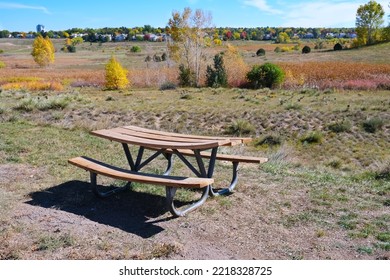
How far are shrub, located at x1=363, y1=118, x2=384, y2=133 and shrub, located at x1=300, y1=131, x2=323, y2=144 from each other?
6.34 ft

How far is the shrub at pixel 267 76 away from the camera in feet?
83.5

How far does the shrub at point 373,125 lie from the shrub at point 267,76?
1105 centimetres

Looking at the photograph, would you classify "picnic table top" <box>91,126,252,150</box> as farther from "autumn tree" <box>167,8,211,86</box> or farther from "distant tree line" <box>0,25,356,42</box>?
"distant tree line" <box>0,25,356,42</box>

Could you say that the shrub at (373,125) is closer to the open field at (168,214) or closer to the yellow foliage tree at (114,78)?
the open field at (168,214)

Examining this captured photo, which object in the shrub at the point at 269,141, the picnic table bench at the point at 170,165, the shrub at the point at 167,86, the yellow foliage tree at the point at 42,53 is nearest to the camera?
the picnic table bench at the point at 170,165

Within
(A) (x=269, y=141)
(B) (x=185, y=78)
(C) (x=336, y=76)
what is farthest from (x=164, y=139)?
(C) (x=336, y=76)

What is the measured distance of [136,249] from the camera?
371 cm

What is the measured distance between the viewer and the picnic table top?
182 inches

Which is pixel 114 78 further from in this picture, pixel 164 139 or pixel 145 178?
pixel 145 178

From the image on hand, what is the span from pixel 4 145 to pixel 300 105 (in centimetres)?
1232

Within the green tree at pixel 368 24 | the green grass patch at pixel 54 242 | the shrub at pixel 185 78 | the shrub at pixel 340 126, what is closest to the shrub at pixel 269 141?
the shrub at pixel 340 126

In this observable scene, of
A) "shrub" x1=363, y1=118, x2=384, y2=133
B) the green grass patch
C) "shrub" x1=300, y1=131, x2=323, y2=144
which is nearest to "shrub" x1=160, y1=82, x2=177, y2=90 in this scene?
"shrub" x1=300, y1=131, x2=323, y2=144

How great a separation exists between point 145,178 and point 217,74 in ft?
74.8

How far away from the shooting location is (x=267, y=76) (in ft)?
84.0
